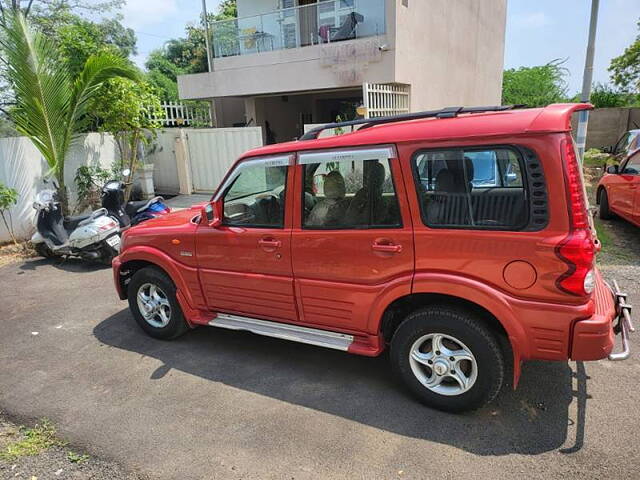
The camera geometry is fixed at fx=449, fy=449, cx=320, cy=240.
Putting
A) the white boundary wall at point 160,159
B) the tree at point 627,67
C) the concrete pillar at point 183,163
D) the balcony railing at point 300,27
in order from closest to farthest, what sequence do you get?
1. the white boundary wall at point 160,159
2. the balcony railing at point 300,27
3. the concrete pillar at point 183,163
4. the tree at point 627,67

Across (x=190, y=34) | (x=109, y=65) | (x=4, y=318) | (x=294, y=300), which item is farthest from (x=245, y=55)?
(x=190, y=34)

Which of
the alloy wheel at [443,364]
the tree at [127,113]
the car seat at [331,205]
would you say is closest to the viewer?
the alloy wheel at [443,364]

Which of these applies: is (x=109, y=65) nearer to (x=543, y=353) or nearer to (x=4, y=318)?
(x=4, y=318)

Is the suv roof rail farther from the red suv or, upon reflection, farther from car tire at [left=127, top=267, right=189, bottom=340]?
car tire at [left=127, top=267, right=189, bottom=340]

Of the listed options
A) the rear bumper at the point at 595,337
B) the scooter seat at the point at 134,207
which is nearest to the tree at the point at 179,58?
the scooter seat at the point at 134,207

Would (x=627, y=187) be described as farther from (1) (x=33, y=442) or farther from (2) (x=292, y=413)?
(1) (x=33, y=442)

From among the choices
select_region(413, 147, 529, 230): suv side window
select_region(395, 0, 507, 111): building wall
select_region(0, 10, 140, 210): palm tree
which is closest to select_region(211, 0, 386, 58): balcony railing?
select_region(395, 0, 507, 111): building wall

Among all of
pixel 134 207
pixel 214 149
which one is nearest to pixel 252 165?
pixel 134 207

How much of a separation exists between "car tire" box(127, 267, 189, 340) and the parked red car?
6.72 meters

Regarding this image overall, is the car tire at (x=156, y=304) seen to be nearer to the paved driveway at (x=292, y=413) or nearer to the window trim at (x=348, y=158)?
the paved driveway at (x=292, y=413)

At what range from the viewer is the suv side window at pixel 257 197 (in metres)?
3.58

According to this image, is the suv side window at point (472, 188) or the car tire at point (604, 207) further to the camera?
the car tire at point (604, 207)

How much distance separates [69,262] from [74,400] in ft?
15.3

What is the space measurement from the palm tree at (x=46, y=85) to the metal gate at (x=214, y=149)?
3214mm
